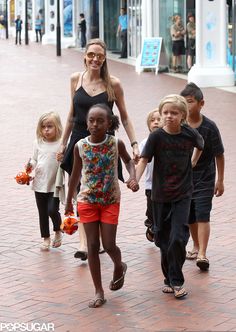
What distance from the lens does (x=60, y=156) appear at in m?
8.01

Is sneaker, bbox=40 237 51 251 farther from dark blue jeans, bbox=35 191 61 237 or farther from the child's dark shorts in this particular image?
the child's dark shorts

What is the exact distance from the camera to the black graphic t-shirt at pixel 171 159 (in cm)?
693

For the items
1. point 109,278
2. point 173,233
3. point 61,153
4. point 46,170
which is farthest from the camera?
point 46,170

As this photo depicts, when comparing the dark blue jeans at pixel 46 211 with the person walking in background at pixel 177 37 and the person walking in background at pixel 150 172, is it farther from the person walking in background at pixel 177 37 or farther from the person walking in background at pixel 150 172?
the person walking in background at pixel 177 37

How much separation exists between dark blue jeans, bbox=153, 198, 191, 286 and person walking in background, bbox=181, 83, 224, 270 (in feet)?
2.18

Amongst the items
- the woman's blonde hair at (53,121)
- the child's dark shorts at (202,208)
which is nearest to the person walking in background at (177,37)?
the woman's blonde hair at (53,121)

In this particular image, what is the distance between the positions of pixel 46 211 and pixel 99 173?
1.85 meters

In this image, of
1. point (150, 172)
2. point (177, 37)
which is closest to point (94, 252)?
point (150, 172)

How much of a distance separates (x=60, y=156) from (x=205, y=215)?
4.16 ft

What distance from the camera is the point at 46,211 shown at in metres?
8.53

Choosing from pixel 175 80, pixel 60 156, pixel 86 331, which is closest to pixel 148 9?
pixel 175 80

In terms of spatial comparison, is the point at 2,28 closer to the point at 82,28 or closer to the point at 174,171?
the point at 82,28

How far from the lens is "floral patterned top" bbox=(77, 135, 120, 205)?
22.2 ft

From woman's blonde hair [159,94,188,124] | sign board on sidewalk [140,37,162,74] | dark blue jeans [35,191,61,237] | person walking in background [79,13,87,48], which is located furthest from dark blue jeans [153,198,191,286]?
person walking in background [79,13,87,48]
